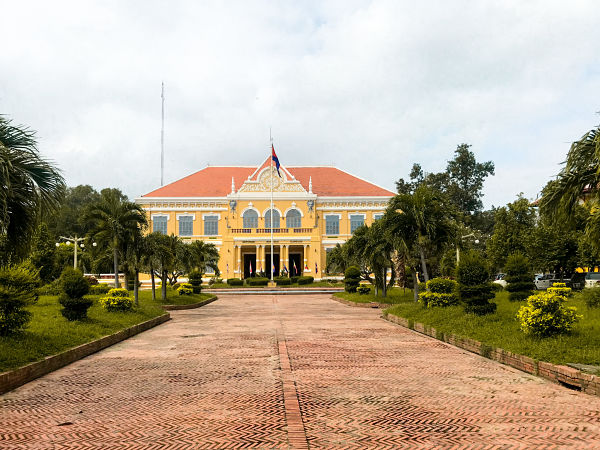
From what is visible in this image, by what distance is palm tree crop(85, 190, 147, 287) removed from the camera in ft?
67.3

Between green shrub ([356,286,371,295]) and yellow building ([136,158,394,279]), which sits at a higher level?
yellow building ([136,158,394,279])

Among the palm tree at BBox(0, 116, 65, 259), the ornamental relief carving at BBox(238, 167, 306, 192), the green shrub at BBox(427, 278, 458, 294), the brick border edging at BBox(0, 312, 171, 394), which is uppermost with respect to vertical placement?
the ornamental relief carving at BBox(238, 167, 306, 192)

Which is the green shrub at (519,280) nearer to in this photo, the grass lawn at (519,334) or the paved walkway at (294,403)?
the grass lawn at (519,334)

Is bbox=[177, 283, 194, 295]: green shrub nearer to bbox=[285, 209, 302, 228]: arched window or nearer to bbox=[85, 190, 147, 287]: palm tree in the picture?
bbox=[85, 190, 147, 287]: palm tree

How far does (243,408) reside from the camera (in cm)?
630

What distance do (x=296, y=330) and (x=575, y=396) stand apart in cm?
888

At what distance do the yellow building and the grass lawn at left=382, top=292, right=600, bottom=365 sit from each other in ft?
130

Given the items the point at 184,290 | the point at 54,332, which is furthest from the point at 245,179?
the point at 54,332

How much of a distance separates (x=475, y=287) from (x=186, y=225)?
46765mm

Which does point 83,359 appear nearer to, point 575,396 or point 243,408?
point 243,408

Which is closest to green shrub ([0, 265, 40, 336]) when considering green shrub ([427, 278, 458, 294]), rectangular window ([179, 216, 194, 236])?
green shrub ([427, 278, 458, 294])

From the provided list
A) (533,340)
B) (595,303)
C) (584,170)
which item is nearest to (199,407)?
(533,340)

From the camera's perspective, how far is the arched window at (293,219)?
55938 millimetres

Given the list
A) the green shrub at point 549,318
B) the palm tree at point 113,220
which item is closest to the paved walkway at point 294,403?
the green shrub at point 549,318
